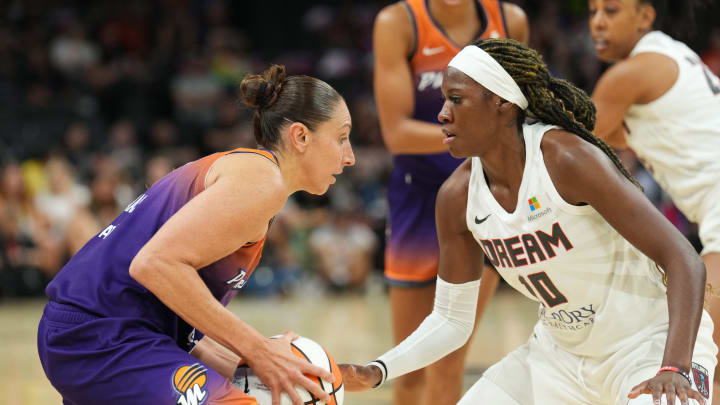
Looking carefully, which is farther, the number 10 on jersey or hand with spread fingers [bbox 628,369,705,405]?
the number 10 on jersey

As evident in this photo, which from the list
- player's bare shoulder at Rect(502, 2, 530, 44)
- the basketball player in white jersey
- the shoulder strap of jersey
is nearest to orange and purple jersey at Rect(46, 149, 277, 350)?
the shoulder strap of jersey

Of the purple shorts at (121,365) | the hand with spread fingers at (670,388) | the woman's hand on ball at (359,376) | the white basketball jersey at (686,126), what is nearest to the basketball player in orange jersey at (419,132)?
the white basketball jersey at (686,126)

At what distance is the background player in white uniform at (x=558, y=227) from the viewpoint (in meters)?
2.73

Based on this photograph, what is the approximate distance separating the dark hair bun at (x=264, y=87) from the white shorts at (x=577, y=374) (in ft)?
4.17

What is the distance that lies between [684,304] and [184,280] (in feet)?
4.67

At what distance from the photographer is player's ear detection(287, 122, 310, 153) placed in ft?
9.06

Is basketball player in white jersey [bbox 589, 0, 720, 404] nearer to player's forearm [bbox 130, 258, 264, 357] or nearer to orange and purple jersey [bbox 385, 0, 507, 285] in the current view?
orange and purple jersey [bbox 385, 0, 507, 285]

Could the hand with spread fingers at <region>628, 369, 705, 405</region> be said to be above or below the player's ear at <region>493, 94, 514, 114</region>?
below

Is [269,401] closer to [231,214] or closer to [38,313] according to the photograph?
[231,214]

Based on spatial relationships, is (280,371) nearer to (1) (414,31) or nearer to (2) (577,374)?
(2) (577,374)

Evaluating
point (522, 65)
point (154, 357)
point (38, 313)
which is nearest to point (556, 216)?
point (522, 65)

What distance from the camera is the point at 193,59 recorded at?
1222 cm

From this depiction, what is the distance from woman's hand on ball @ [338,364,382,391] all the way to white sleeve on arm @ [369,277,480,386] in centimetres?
8

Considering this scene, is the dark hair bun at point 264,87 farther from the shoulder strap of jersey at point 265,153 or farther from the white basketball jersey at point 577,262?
the white basketball jersey at point 577,262
